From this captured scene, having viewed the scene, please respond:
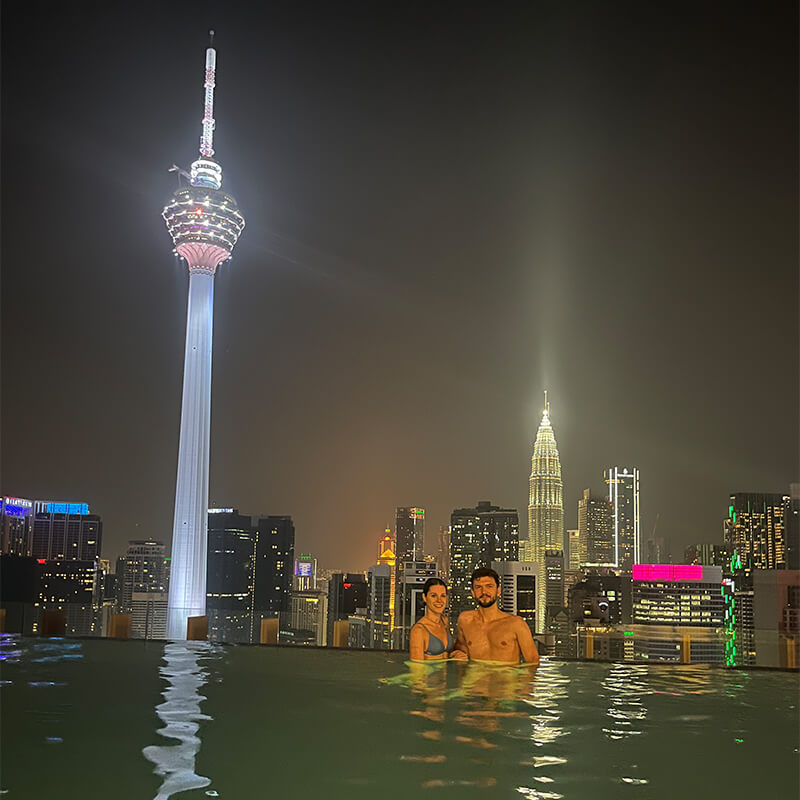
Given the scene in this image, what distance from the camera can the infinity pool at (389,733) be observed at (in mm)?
6105

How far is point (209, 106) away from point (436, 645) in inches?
3582

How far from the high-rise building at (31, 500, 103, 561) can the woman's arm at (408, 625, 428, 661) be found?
86.3 m

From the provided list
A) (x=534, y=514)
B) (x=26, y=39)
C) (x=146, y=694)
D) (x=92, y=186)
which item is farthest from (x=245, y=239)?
(x=534, y=514)

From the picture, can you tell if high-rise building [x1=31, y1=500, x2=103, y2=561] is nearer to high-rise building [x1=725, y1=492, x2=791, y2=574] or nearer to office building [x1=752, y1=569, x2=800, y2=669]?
office building [x1=752, y1=569, x2=800, y2=669]

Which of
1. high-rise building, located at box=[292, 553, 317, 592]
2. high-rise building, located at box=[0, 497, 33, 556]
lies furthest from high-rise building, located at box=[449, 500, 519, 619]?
high-rise building, located at box=[0, 497, 33, 556]

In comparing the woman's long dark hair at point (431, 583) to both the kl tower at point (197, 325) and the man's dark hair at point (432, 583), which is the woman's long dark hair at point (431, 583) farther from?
the kl tower at point (197, 325)

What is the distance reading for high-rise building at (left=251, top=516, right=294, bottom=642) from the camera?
123250mm

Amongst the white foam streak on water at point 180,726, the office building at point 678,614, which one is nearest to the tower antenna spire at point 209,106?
the office building at point 678,614

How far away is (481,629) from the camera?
12789mm

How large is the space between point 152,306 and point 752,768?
3676 inches

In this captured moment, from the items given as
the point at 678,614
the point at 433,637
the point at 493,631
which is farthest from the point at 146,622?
the point at 678,614

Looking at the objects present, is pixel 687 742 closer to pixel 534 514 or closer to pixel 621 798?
pixel 621 798

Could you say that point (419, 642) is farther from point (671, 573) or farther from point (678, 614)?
point (671, 573)

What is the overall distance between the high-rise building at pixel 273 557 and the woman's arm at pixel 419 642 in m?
112
